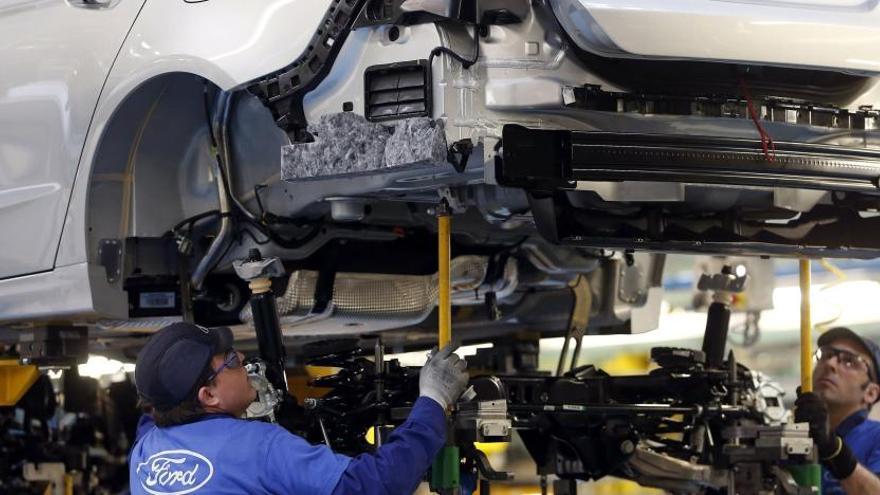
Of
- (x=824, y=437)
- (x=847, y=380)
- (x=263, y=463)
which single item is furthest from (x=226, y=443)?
(x=847, y=380)

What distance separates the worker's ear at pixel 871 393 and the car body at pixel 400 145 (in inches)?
42.3

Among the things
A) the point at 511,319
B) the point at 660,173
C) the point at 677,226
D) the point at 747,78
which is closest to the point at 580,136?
the point at 660,173

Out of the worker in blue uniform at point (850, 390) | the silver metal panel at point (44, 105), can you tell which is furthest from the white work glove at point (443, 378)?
the worker in blue uniform at point (850, 390)

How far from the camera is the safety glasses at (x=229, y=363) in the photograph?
4.06 m

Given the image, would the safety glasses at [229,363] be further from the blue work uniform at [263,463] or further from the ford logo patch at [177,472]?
the ford logo patch at [177,472]

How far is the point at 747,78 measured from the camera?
426 centimetres

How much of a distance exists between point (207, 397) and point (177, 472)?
0.75ft

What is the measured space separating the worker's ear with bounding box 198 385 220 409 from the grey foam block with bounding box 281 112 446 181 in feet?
2.09

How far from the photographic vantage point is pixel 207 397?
13.3 feet

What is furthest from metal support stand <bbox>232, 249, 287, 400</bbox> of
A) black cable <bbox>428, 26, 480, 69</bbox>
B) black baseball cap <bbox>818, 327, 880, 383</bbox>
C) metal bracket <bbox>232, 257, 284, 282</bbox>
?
black baseball cap <bbox>818, 327, 880, 383</bbox>

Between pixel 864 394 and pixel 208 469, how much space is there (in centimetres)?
307

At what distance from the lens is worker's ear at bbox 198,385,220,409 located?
13.2 ft

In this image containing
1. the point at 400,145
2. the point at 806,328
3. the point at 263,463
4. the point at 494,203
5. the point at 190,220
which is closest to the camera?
the point at 263,463

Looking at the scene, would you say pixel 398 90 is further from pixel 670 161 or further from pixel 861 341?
pixel 861 341
